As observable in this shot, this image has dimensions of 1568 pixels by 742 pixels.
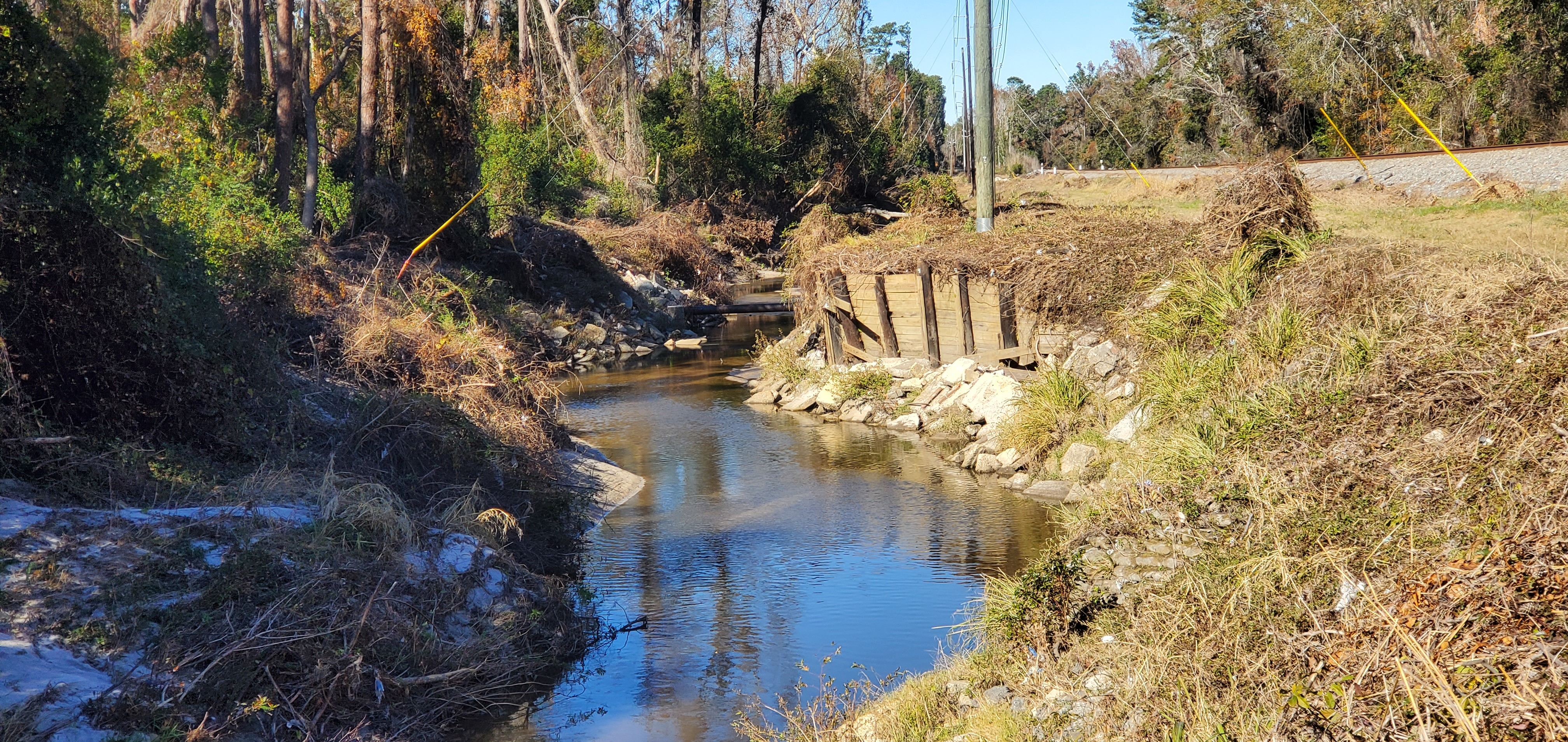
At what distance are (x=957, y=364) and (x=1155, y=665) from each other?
10538 mm

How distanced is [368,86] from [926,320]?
39.1 ft

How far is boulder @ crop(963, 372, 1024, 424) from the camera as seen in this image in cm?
1398

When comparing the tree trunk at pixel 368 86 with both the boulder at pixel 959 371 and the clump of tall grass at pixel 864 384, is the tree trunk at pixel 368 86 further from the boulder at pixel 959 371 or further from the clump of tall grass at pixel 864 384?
the boulder at pixel 959 371

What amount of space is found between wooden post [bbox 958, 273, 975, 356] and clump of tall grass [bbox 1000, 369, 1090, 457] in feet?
8.53

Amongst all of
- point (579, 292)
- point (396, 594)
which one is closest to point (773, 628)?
point (396, 594)

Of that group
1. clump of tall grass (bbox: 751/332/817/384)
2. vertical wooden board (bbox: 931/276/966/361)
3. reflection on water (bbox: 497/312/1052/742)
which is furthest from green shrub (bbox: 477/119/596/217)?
reflection on water (bbox: 497/312/1052/742)

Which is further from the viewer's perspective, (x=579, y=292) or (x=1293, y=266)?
(x=579, y=292)

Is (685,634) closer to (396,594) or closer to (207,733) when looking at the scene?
(396,594)

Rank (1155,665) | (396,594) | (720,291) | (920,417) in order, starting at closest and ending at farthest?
(1155,665) → (396,594) → (920,417) → (720,291)

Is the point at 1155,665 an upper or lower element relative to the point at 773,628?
upper

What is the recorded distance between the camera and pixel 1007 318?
15102 mm

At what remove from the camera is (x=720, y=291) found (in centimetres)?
3141

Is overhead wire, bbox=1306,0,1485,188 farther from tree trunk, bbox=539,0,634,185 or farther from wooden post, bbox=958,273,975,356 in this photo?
tree trunk, bbox=539,0,634,185

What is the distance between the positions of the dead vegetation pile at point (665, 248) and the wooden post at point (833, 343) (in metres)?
11.9
